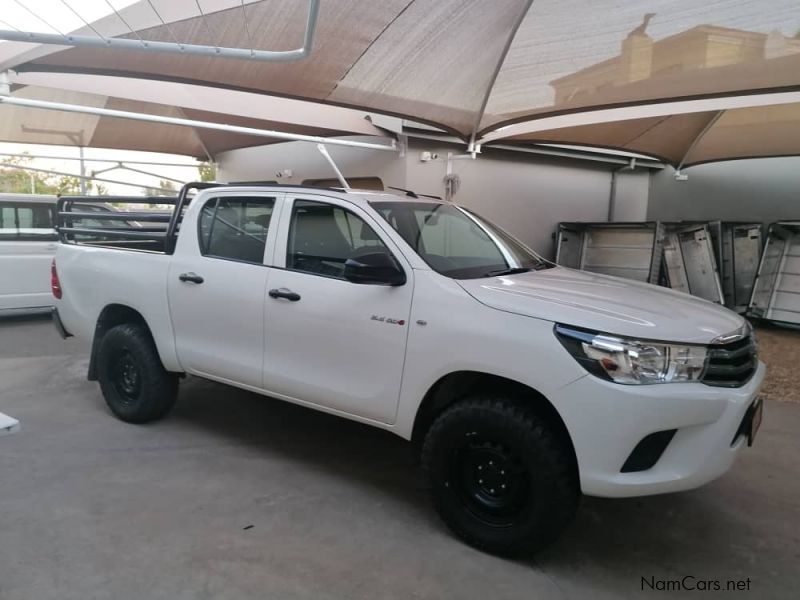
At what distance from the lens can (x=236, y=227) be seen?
4262mm

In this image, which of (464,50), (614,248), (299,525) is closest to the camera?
(299,525)

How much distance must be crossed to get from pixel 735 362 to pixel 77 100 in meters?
14.0

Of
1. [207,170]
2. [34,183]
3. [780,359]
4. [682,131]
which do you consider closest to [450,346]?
[780,359]

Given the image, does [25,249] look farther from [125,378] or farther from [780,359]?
[780,359]

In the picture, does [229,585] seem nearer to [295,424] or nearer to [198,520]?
[198,520]

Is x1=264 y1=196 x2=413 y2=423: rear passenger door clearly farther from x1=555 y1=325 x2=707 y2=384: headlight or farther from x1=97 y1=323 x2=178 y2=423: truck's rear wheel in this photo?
x1=97 y1=323 x2=178 y2=423: truck's rear wheel

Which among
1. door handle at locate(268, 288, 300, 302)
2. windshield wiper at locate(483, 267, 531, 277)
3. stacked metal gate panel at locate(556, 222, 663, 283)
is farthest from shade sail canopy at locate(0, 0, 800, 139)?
windshield wiper at locate(483, 267, 531, 277)

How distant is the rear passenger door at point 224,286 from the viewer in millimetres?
3941

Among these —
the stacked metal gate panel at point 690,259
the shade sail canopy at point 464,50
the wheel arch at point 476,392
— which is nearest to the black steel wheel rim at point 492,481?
the wheel arch at point 476,392

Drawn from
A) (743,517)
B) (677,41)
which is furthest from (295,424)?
(677,41)

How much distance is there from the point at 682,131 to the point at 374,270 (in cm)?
914

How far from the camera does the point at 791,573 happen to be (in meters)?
2.96

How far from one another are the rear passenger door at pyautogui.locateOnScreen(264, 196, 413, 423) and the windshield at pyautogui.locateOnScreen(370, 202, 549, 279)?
181 mm

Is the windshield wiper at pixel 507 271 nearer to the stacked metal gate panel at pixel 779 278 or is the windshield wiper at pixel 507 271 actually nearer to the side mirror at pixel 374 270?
the side mirror at pixel 374 270
